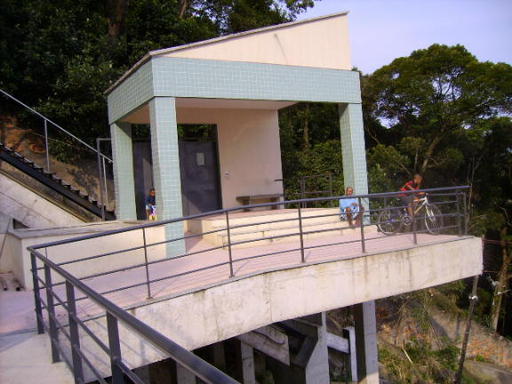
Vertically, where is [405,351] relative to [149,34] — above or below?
below

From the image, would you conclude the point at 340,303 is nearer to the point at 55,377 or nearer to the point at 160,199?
the point at 160,199

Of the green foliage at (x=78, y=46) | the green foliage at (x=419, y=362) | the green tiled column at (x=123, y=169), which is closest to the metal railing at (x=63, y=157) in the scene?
the green foliage at (x=78, y=46)

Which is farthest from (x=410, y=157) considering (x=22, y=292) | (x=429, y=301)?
(x=22, y=292)

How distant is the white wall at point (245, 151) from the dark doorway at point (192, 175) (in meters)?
0.26

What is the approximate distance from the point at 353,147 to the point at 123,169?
16.4 ft

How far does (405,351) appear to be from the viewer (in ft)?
53.6

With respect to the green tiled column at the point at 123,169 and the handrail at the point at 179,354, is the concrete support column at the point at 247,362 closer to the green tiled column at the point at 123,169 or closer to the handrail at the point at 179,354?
the green tiled column at the point at 123,169

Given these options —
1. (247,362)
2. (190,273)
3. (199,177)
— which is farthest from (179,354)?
(199,177)

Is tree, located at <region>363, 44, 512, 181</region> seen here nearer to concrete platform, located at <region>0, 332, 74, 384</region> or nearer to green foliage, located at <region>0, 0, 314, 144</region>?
green foliage, located at <region>0, 0, 314, 144</region>

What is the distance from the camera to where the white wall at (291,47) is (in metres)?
8.40

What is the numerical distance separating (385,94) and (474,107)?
13.2 feet

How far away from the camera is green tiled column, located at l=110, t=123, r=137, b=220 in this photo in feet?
33.8

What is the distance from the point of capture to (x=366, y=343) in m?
10.0

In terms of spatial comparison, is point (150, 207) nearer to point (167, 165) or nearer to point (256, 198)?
point (256, 198)
